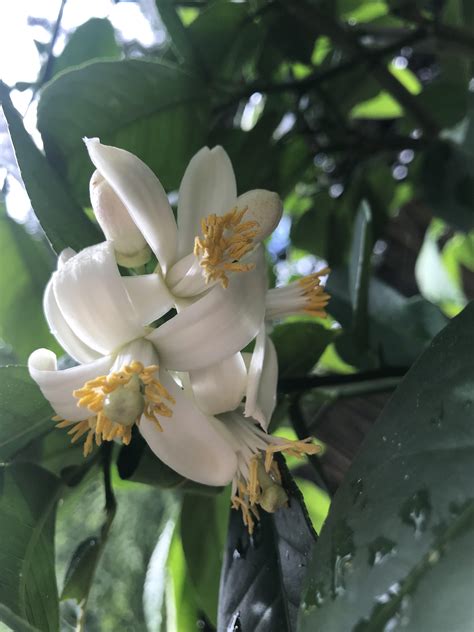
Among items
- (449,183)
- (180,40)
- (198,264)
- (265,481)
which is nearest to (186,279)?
(198,264)

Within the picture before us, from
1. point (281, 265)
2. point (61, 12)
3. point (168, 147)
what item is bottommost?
point (281, 265)

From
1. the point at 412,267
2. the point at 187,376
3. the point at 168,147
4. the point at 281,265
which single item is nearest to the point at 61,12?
the point at 168,147

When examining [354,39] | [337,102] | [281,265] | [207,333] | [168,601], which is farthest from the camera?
[281,265]

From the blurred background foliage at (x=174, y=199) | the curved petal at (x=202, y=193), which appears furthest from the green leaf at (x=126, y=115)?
the curved petal at (x=202, y=193)

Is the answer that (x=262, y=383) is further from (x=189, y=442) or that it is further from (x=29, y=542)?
(x=29, y=542)

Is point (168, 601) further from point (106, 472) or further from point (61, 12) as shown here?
point (61, 12)
